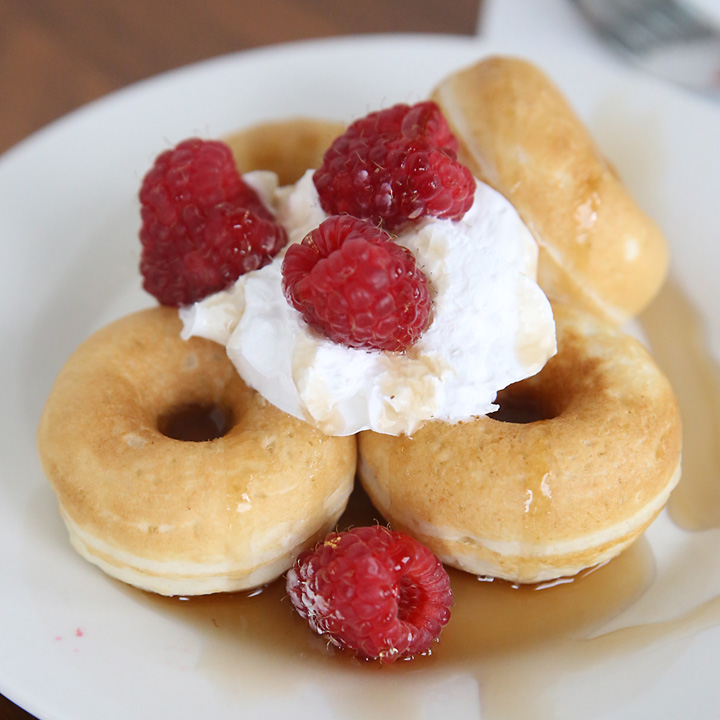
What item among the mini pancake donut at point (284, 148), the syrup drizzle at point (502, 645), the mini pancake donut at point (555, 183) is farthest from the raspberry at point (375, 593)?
the mini pancake donut at point (284, 148)

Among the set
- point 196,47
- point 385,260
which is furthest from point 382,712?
point 196,47

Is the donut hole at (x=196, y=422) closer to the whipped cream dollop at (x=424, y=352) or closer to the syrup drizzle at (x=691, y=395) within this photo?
the whipped cream dollop at (x=424, y=352)

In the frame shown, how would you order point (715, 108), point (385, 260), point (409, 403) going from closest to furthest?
Answer: point (385, 260) → point (409, 403) → point (715, 108)

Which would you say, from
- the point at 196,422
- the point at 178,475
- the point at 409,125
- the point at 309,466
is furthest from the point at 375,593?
the point at 409,125

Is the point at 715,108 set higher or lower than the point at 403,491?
higher

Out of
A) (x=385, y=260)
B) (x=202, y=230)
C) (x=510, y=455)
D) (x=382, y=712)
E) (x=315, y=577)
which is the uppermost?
(x=385, y=260)

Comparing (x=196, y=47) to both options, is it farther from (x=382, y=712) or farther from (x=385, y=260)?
(x=382, y=712)

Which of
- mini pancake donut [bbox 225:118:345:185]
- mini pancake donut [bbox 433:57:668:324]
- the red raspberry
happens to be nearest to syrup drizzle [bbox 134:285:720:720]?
mini pancake donut [bbox 433:57:668:324]
